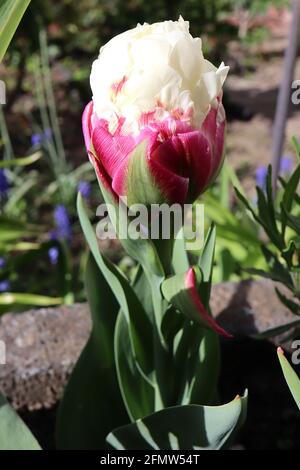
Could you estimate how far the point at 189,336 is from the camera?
0.78 metres

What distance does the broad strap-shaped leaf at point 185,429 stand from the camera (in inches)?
25.2

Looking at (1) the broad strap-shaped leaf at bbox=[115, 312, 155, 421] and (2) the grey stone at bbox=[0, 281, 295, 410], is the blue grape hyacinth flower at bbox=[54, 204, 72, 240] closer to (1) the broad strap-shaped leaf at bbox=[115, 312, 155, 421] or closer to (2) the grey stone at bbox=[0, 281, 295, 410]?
(2) the grey stone at bbox=[0, 281, 295, 410]

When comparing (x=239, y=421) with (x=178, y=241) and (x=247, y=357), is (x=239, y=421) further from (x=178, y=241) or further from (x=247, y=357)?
(x=247, y=357)

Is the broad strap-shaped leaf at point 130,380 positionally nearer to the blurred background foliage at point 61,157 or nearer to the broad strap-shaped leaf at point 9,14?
the broad strap-shaped leaf at point 9,14

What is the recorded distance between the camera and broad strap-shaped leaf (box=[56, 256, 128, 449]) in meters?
0.84

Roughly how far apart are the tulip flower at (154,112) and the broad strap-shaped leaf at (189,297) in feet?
0.23

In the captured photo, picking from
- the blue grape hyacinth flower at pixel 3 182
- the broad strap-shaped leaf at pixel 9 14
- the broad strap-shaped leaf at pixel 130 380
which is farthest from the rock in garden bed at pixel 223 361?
the blue grape hyacinth flower at pixel 3 182

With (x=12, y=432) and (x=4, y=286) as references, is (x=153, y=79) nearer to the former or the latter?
(x=12, y=432)

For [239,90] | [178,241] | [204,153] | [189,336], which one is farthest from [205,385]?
[239,90]

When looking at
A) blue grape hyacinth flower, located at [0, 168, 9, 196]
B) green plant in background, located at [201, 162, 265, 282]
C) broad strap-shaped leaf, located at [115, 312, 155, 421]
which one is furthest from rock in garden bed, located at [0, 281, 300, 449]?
blue grape hyacinth flower, located at [0, 168, 9, 196]

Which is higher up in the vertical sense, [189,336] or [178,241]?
[178,241]

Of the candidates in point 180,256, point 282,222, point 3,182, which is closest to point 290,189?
point 282,222

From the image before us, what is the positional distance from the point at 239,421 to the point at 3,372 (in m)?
0.36

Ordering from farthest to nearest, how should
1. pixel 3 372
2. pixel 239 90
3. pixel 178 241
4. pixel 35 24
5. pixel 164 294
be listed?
pixel 239 90
pixel 35 24
pixel 3 372
pixel 178 241
pixel 164 294
